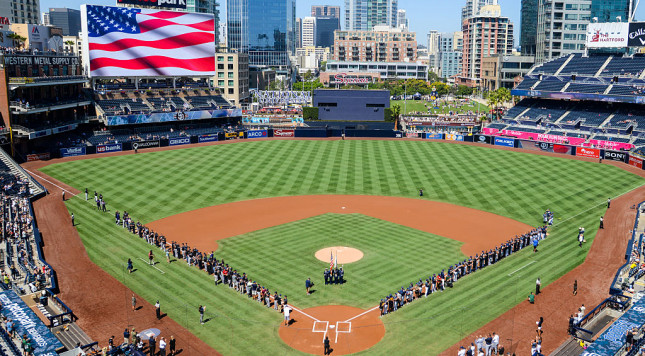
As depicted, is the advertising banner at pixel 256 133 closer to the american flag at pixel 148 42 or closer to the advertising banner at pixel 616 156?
the american flag at pixel 148 42

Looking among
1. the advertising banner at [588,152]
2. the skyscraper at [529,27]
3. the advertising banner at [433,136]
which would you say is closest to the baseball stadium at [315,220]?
the advertising banner at [433,136]

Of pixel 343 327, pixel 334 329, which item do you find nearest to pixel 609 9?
pixel 343 327

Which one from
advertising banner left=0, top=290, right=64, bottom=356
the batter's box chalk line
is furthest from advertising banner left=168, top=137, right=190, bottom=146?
the batter's box chalk line

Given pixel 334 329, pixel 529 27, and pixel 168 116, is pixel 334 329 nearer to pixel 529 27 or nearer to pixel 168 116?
pixel 168 116

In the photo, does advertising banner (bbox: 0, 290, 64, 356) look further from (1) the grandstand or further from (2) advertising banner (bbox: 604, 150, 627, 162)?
(1) the grandstand

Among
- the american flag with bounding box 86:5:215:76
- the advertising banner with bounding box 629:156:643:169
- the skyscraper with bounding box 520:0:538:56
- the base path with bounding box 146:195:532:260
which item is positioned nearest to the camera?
the base path with bounding box 146:195:532:260

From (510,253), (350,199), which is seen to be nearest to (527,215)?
(510,253)

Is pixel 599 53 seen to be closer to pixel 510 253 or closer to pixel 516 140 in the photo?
pixel 516 140
